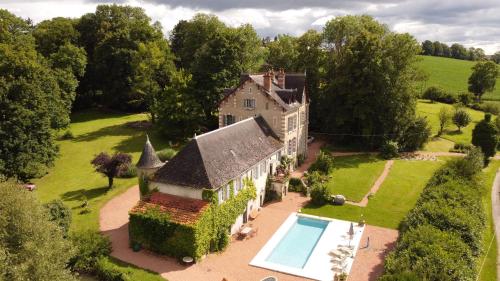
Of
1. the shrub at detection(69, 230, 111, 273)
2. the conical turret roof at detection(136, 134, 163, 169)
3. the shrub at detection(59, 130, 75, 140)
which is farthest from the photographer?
the shrub at detection(59, 130, 75, 140)

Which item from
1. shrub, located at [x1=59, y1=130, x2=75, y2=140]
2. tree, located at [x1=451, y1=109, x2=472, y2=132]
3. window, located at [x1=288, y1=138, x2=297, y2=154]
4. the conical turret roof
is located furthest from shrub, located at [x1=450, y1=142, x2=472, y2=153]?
shrub, located at [x1=59, y1=130, x2=75, y2=140]

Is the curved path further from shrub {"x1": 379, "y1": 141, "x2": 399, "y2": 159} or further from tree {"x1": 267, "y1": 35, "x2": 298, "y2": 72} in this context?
tree {"x1": 267, "y1": 35, "x2": 298, "y2": 72}

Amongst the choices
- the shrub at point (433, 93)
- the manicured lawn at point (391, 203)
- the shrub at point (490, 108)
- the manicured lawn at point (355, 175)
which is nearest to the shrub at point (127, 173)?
the manicured lawn at point (391, 203)

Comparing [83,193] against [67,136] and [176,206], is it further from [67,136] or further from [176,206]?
[67,136]

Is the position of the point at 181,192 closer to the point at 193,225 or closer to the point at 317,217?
the point at 193,225

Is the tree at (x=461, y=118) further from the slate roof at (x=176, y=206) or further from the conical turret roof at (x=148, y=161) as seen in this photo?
the slate roof at (x=176, y=206)

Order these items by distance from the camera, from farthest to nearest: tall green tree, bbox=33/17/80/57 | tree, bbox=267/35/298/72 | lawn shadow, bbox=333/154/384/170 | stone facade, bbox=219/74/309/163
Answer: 1. tall green tree, bbox=33/17/80/57
2. tree, bbox=267/35/298/72
3. lawn shadow, bbox=333/154/384/170
4. stone facade, bbox=219/74/309/163

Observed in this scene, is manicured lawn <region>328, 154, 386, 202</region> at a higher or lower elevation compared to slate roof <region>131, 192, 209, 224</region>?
lower

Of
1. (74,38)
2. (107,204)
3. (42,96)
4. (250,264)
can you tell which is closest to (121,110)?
(74,38)
